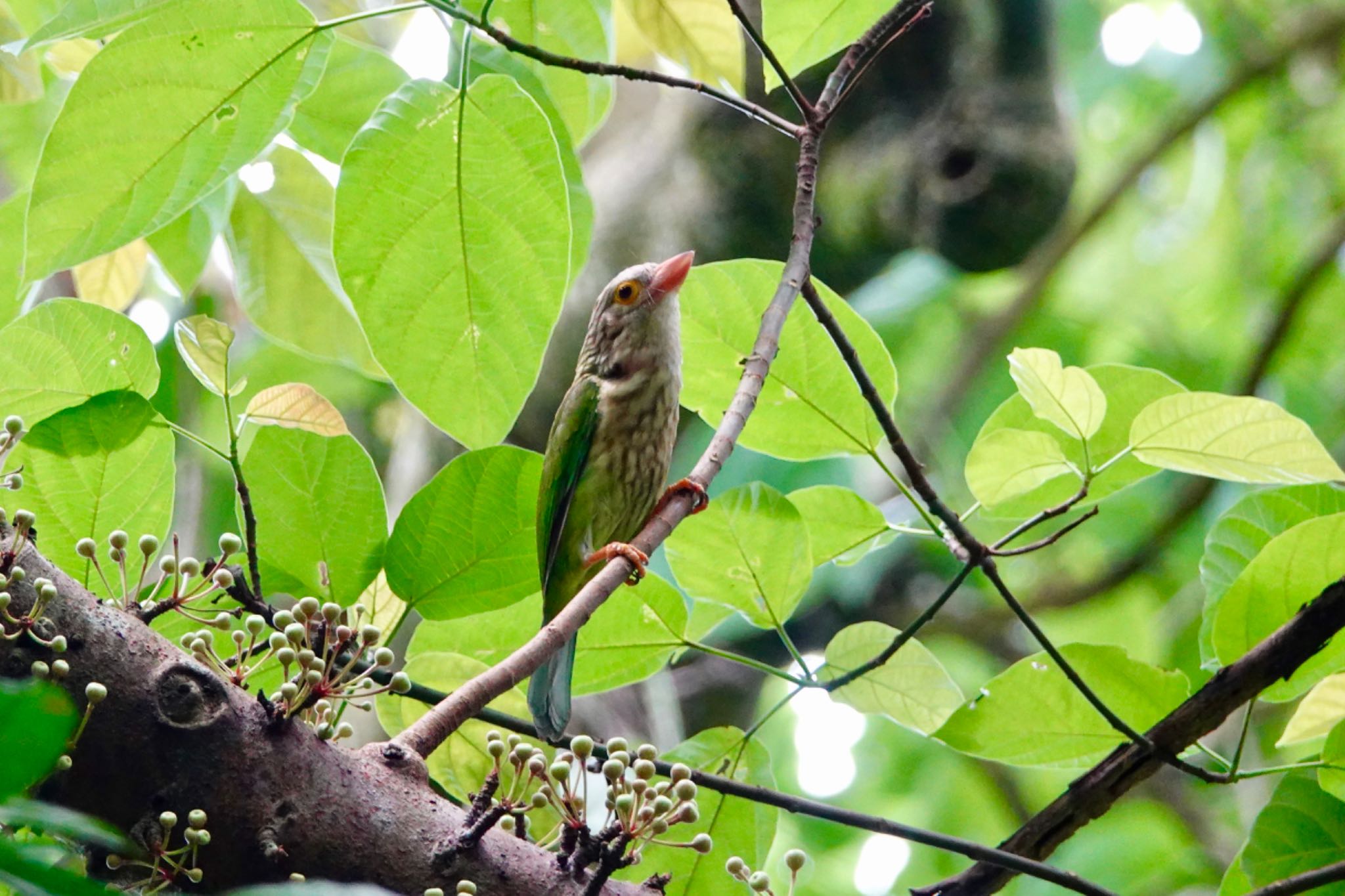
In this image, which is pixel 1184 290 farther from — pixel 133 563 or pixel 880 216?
pixel 133 563

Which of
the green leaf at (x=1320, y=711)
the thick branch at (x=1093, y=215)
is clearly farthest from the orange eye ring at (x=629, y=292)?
the thick branch at (x=1093, y=215)

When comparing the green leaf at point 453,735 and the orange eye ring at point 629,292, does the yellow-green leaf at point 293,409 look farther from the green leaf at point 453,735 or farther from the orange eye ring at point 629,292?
the orange eye ring at point 629,292

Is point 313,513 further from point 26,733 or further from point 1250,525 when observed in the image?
point 1250,525

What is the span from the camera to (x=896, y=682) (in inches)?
82.9

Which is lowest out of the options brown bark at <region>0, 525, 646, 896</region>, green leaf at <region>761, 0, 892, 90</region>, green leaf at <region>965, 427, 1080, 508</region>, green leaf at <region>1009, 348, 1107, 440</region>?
brown bark at <region>0, 525, 646, 896</region>

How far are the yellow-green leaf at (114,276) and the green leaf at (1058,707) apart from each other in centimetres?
212

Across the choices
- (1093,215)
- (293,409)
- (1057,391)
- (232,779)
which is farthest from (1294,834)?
(1093,215)

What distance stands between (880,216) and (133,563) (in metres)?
3.45

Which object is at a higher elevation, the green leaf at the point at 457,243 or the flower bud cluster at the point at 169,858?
the green leaf at the point at 457,243

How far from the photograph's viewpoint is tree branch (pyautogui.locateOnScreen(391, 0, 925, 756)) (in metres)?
1.45

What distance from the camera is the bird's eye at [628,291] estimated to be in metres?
3.21

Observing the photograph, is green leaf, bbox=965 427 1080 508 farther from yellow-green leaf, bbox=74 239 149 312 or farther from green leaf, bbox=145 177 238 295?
yellow-green leaf, bbox=74 239 149 312

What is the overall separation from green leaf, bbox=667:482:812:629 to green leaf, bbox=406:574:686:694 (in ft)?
0.21

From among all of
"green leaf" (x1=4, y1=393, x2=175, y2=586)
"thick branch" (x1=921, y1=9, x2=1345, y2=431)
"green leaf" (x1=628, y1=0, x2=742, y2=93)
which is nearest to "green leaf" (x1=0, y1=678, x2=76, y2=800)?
"green leaf" (x1=4, y1=393, x2=175, y2=586)
